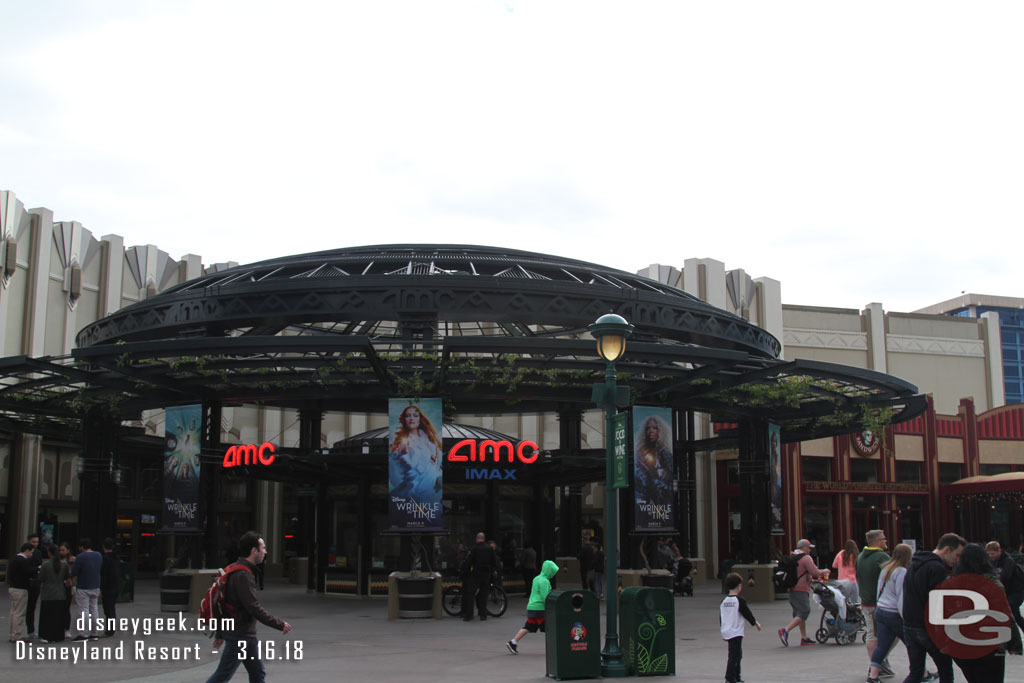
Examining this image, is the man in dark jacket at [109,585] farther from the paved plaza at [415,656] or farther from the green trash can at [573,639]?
the green trash can at [573,639]

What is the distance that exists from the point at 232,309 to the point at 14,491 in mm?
18582

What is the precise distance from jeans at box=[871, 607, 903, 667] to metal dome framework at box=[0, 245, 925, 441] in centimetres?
887

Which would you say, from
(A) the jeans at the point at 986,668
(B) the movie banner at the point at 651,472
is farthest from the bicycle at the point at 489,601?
(A) the jeans at the point at 986,668

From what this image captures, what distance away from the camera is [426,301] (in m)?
21.6

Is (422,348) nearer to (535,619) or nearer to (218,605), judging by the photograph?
(535,619)

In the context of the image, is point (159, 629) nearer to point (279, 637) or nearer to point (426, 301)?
point (279, 637)

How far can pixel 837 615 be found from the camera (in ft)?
56.4

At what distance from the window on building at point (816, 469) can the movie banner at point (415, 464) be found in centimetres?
2702

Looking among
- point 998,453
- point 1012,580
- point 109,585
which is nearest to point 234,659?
point 1012,580

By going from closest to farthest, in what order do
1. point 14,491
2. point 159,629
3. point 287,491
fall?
point 159,629 → point 14,491 → point 287,491

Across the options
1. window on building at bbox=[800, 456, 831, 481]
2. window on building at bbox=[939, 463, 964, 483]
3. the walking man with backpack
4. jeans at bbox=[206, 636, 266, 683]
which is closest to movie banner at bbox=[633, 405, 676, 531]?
the walking man with backpack

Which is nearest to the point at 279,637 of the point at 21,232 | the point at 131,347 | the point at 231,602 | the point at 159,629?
the point at 159,629

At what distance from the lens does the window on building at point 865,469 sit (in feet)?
152

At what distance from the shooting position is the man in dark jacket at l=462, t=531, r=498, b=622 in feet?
72.3
